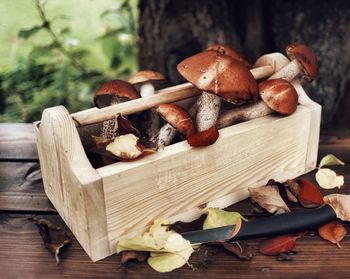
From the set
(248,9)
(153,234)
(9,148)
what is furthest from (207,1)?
(153,234)

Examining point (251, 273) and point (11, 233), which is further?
point (11, 233)

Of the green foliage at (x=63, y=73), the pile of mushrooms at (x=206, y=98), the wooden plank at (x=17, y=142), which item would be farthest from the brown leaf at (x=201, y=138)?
the green foliage at (x=63, y=73)

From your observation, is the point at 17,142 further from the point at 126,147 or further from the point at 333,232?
the point at 333,232

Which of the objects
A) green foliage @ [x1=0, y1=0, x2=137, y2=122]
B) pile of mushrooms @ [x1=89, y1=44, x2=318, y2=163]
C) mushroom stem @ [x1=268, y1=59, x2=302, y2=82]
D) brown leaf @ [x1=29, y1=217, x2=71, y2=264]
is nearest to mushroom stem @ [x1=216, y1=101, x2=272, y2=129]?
pile of mushrooms @ [x1=89, y1=44, x2=318, y2=163]

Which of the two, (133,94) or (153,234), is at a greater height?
(133,94)

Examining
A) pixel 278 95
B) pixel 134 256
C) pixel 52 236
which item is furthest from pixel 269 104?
pixel 52 236

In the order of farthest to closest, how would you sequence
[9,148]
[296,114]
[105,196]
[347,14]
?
[347,14] → [9,148] → [296,114] → [105,196]

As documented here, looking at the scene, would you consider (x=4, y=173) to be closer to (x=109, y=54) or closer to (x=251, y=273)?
(x=251, y=273)
